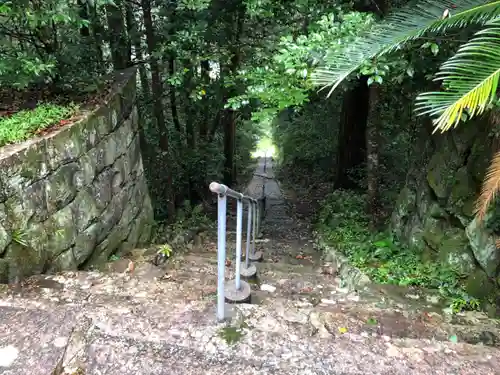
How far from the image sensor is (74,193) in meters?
3.53

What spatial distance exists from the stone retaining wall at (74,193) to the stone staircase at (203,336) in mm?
333

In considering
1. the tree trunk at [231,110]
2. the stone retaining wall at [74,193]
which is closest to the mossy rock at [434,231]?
the tree trunk at [231,110]

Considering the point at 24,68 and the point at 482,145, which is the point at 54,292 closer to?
the point at 24,68

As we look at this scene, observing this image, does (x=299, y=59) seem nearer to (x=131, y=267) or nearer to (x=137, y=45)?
(x=131, y=267)

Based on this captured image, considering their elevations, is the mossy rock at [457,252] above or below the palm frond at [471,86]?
below

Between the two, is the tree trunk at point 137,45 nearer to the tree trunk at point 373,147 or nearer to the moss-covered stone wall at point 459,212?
the tree trunk at point 373,147

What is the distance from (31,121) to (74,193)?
2.36 ft

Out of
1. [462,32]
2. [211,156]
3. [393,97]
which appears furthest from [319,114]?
[462,32]

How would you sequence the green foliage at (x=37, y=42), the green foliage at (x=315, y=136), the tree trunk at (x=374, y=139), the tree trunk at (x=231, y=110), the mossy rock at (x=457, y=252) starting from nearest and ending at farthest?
1. the mossy rock at (x=457, y=252)
2. the green foliage at (x=37, y=42)
3. the tree trunk at (x=374, y=139)
4. the tree trunk at (x=231, y=110)
5. the green foliage at (x=315, y=136)

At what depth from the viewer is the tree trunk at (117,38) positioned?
20.3 feet

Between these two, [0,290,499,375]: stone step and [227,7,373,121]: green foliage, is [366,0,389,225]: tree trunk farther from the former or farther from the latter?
[0,290,499,375]: stone step

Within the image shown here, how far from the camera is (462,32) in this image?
3098mm

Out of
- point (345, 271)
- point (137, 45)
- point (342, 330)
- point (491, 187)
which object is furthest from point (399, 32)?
point (137, 45)

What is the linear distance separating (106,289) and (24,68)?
218 centimetres
